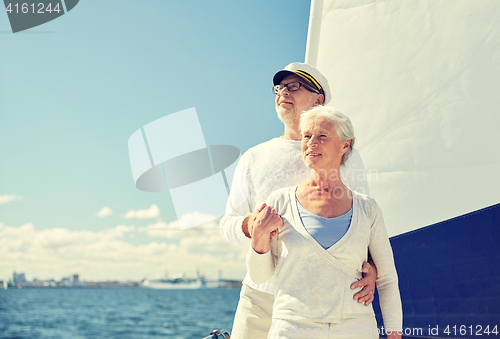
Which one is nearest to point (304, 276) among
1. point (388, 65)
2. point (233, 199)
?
point (233, 199)

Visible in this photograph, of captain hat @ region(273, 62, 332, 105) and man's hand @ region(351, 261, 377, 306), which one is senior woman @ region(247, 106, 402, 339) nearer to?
man's hand @ region(351, 261, 377, 306)

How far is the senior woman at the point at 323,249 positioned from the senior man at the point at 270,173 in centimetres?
26

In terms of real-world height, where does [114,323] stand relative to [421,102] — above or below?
below

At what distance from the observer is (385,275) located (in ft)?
5.08

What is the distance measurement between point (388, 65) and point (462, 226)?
1.15 metres

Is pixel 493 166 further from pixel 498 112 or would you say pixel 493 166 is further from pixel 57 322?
pixel 57 322

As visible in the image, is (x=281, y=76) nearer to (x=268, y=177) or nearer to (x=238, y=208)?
(x=268, y=177)

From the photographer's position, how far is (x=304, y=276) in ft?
4.81

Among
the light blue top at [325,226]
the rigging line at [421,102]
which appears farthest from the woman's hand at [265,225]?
the rigging line at [421,102]

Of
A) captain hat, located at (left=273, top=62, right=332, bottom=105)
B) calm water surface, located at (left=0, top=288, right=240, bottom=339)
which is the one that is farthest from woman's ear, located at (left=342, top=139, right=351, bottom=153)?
calm water surface, located at (left=0, top=288, right=240, bottom=339)

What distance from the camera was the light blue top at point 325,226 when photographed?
58.6 inches

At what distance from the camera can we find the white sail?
8.51ft

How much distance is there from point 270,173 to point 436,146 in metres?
1.28

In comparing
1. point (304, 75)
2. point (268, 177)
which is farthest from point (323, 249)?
point (304, 75)
